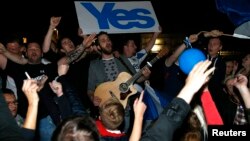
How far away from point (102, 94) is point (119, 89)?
26 cm

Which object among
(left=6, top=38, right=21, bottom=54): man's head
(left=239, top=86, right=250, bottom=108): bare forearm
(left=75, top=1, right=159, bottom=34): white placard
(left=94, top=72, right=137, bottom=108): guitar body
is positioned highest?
(left=75, top=1, right=159, bottom=34): white placard

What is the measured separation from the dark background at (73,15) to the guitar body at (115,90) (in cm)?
814

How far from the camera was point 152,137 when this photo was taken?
1875 mm

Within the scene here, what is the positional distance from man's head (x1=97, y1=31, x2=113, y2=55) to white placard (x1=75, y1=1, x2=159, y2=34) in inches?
16.9

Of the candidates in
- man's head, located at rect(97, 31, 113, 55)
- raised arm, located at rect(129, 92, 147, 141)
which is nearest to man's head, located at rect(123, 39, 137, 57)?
man's head, located at rect(97, 31, 113, 55)

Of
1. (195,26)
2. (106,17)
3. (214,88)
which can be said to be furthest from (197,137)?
(195,26)

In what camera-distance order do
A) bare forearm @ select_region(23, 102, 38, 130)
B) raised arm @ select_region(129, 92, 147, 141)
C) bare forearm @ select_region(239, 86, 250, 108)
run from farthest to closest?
bare forearm @ select_region(239, 86, 250, 108) < raised arm @ select_region(129, 92, 147, 141) < bare forearm @ select_region(23, 102, 38, 130)

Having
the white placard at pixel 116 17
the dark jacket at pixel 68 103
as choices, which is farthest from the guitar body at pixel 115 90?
the dark jacket at pixel 68 103

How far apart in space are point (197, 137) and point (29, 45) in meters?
2.87

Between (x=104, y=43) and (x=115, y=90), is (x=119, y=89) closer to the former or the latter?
(x=115, y=90)

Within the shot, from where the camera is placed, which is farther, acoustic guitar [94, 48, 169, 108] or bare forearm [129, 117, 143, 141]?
acoustic guitar [94, 48, 169, 108]

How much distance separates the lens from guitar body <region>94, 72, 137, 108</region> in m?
5.57

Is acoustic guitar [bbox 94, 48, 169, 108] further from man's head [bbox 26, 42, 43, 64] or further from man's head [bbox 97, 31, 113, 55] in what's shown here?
man's head [bbox 26, 42, 43, 64]

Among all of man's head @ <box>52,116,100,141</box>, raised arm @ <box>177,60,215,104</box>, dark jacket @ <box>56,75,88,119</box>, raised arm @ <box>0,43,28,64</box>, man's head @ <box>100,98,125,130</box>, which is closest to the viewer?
man's head @ <box>52,116,100,141</box>
